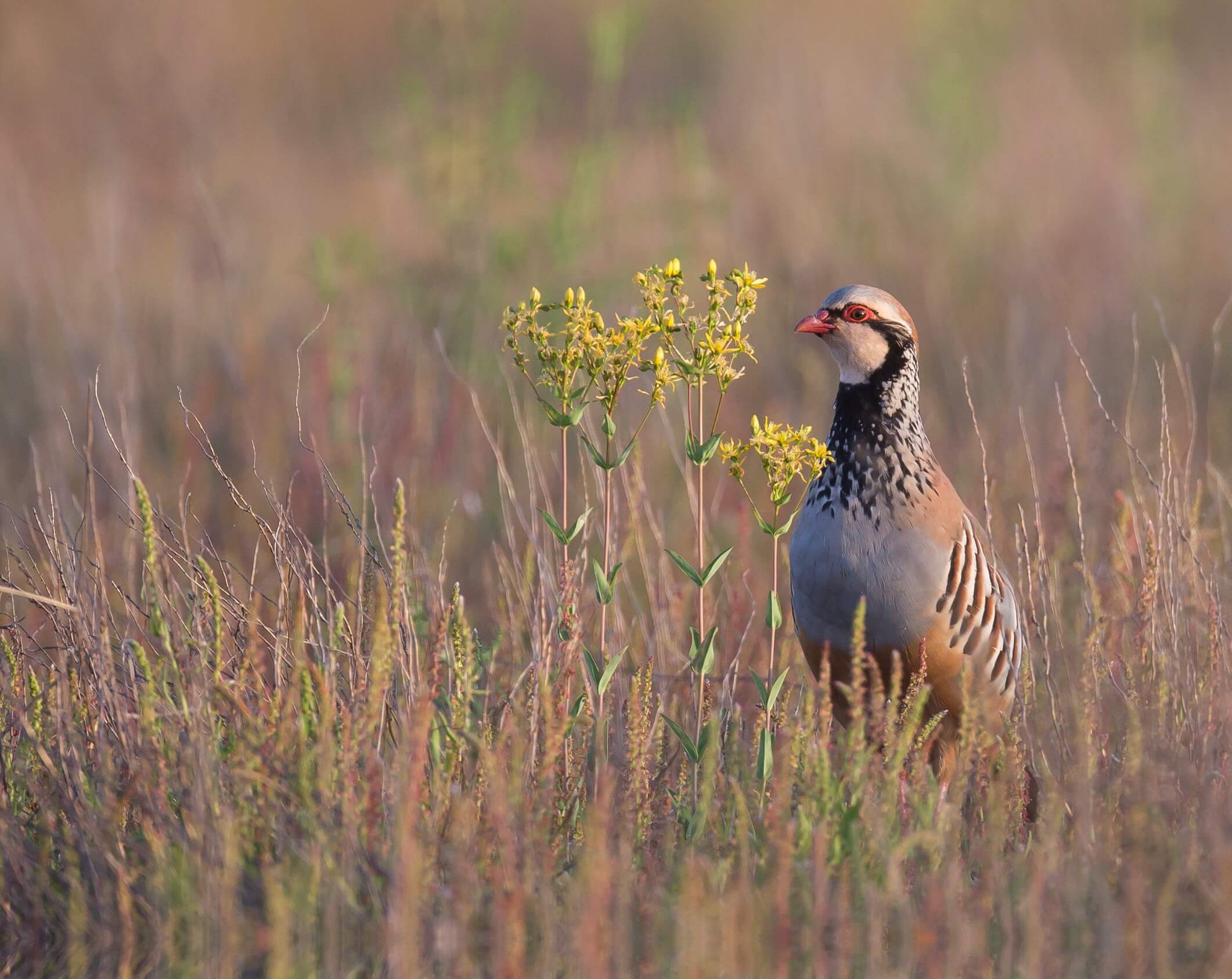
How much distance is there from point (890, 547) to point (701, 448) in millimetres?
842

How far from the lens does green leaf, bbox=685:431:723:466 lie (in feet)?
9.46

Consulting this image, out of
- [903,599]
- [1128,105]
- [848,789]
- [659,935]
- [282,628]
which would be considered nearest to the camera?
[659,935]

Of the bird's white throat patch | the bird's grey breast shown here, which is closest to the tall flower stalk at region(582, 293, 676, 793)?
the bird's grey breast

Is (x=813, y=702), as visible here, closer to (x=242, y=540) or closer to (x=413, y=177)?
(x=242, y=540)

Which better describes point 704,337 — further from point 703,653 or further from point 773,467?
point 703,653

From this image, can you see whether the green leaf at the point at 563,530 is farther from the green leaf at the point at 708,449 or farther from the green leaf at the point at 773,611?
the green leaf at the point at 773,611

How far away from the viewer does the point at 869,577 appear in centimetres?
352

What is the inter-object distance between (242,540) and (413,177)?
203cm

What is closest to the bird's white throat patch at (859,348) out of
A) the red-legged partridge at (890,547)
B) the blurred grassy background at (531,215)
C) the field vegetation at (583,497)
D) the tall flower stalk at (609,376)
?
the red-legged partridge at (890,547)

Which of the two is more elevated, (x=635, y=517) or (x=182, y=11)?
(x=182, y=11)

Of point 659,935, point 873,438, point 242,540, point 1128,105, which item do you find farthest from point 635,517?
point 1128,105

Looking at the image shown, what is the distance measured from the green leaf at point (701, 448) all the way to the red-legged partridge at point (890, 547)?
753mm

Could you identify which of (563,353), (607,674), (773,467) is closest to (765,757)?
(607,674)

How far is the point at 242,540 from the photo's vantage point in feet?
18.9
